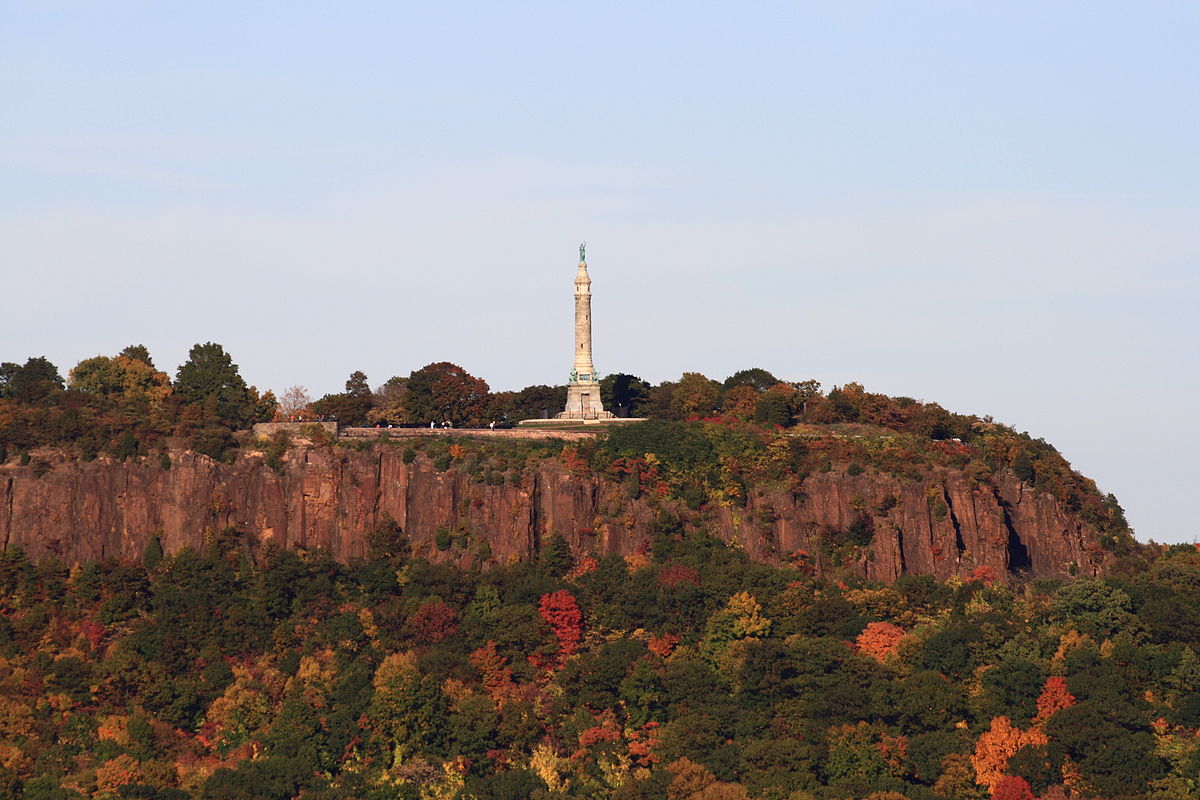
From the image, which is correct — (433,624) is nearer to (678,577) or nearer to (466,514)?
(466,514)

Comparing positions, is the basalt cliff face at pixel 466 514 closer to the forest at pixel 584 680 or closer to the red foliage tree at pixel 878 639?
A: the forest at pixel 584 680

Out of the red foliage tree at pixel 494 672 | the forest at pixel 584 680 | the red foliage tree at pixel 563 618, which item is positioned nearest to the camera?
the forest at pixel 584 680

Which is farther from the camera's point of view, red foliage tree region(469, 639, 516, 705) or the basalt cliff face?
the basalt cliff face

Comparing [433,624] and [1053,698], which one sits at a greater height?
[433,624]

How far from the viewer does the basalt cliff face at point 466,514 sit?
7338 inches

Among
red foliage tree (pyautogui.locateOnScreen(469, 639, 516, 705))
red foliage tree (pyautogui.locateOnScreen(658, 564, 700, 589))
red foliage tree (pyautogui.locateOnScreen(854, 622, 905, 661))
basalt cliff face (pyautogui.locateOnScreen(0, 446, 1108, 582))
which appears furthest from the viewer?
basalt cliff face (pyautogui.locateOnScreen(0, 446, 1108, 582))

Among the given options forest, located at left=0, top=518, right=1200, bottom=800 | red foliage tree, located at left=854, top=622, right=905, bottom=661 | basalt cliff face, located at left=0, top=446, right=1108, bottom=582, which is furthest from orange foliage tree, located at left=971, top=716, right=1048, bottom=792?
basalt cliff face, located at left=0, top=446, right=1108, bottom=582

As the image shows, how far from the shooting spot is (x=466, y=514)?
621ft

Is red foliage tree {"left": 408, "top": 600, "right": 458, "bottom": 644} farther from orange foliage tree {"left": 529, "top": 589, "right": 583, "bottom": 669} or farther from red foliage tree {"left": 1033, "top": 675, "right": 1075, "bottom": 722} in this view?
red foliage tree {"left": 1033, "top": 675, "right": 1075, "bottom": 722}

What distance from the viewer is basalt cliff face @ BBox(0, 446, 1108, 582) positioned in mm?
186375

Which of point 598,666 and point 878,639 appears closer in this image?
point 598,666

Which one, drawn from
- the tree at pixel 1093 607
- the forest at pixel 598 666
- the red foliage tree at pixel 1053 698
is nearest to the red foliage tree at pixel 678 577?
the forest at pixel 598 666

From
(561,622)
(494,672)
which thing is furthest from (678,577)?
(494,672)

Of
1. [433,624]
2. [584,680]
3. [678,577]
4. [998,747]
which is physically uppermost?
[678,577]
